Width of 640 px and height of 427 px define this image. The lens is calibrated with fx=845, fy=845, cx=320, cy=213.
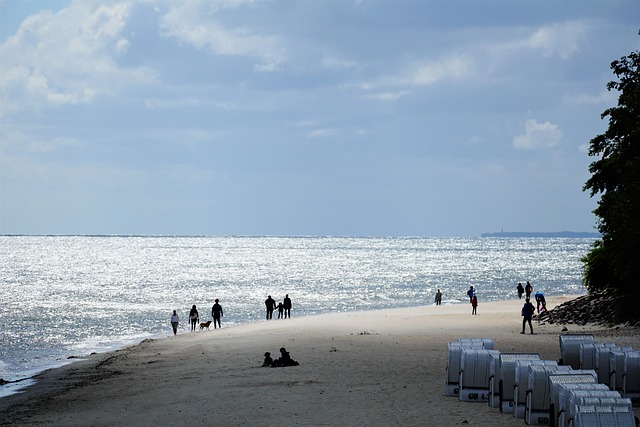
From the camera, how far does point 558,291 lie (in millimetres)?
86312

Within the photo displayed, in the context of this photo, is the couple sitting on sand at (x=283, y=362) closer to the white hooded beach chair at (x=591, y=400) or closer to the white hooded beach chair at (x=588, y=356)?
the white hooded beach chair at (x=588, y=356)

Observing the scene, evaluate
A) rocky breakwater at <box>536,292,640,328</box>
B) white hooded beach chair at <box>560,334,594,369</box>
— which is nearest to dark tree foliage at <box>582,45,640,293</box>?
rocky breakwater at <box>536,292,640,328</box>

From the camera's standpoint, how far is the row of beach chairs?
544 inches

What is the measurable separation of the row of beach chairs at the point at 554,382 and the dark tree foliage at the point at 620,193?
548 inches

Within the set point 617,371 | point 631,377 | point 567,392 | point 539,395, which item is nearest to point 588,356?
point 617,371

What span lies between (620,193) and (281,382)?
1916cm

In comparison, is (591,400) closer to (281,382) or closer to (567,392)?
(567,392)

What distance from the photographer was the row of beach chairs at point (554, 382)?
13.8 metres

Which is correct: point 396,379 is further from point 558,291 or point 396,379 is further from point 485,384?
point 558,291

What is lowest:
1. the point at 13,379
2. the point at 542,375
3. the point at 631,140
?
the point at 13,379

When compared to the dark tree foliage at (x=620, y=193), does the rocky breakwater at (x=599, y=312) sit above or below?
below

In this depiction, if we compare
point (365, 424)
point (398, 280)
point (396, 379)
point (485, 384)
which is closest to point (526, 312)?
point (396, 379)

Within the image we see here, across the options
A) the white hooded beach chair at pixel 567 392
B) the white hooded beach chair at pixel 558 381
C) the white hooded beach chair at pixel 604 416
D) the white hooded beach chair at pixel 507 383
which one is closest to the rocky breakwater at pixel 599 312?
the white hooded beach chair at pixel 507 383

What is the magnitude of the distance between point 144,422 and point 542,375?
30.0 ft
